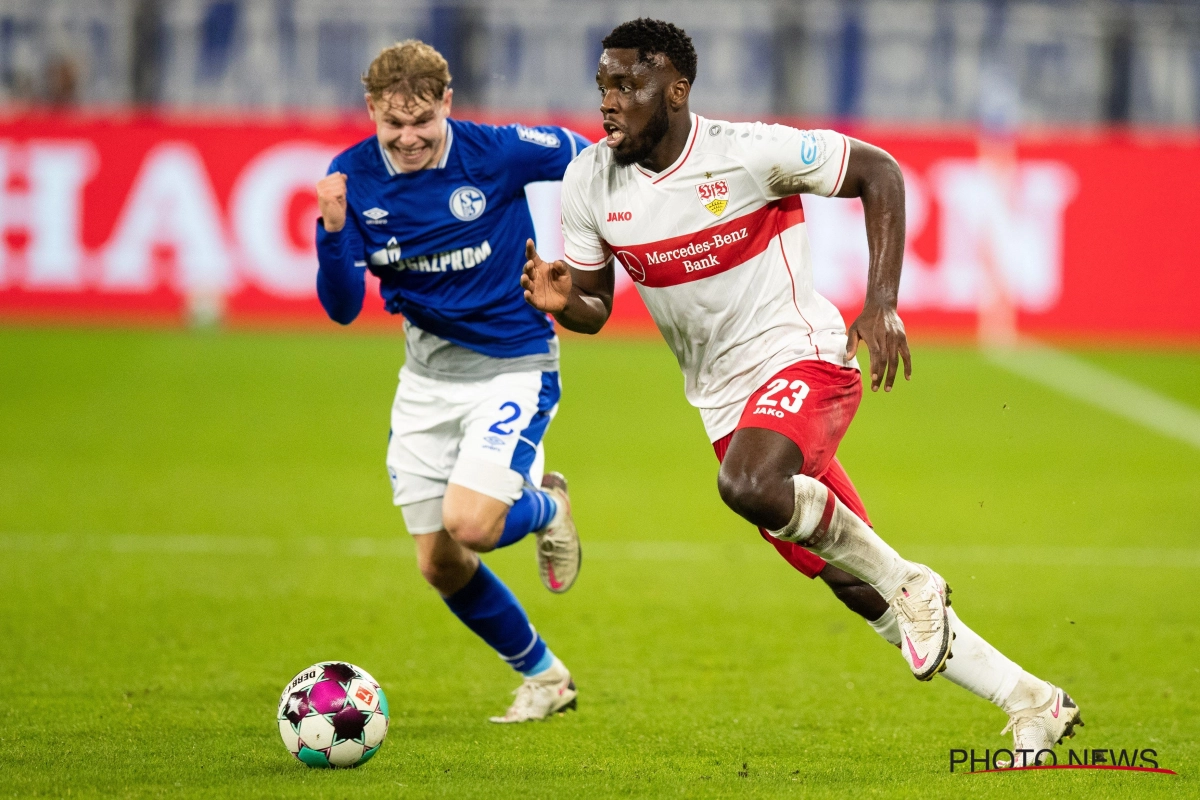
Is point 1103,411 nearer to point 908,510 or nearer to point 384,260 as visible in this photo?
point 908,510

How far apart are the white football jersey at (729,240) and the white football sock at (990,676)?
0.90 metres

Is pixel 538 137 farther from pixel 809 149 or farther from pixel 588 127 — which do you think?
pixel 588 127

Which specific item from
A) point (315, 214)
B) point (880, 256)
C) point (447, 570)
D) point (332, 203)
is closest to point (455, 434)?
point (447, 570)

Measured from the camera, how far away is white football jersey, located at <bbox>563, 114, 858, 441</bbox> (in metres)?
4.68

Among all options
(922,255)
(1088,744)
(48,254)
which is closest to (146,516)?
(1088,744)

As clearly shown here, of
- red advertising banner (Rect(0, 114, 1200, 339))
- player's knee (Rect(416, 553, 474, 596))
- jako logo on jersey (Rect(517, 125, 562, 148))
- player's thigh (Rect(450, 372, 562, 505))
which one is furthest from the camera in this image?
red advertising banner (Rect(0, 114, 1200, 339))

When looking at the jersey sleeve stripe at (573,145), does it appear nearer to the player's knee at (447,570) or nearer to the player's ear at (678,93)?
the player's ear at (678,93)

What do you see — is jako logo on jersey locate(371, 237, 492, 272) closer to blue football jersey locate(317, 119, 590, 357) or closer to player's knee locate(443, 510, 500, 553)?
blue football jersey locate(317, 119, 590, 357)

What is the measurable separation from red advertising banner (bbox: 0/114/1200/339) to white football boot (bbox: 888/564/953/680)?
1200 centimetres

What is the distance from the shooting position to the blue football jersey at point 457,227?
17.7 ft

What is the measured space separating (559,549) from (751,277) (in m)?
1.45

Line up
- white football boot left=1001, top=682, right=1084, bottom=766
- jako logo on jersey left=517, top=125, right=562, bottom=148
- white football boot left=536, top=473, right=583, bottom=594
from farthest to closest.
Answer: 1. white football boot left=536, top=473, right=583, bottom=594
2. jako logo on jersey left=517, top=125, right=562, bottom=148
3. white football boot left=1001, top=682, right=1084, bottom=766

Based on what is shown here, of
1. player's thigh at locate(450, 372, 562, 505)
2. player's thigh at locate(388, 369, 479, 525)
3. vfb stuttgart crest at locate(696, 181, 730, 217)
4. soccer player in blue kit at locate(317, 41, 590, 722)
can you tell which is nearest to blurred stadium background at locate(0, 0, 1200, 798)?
soccer player in blue kit at locate(317, 41, 590, 722)

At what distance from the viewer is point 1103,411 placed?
1358cm
